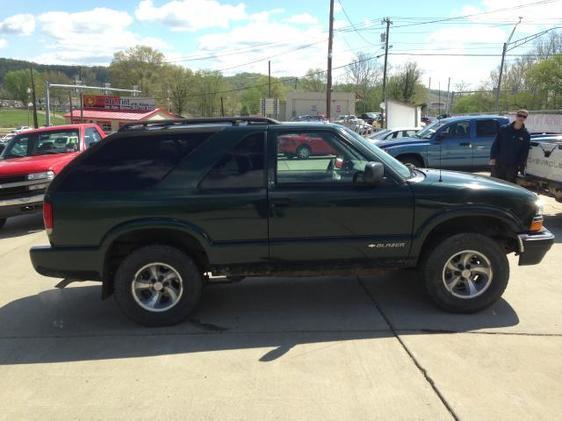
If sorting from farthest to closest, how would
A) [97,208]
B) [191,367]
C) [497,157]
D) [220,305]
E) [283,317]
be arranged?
[497,157]
[220,305]
[283,317]
[97,208]
[191,367]

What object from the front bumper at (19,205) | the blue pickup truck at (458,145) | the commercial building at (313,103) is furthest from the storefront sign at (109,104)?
the front bumper at (19,205)

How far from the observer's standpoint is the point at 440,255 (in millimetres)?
4633

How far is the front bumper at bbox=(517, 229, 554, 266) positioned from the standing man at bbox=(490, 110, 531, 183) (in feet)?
13.7

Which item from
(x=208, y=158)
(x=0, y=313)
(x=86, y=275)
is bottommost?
(x=0, y=313)

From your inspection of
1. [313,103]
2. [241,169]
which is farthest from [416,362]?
[313,103]

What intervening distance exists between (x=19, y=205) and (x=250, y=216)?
6.30 meters

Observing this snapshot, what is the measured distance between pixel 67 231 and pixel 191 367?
160 centimetres

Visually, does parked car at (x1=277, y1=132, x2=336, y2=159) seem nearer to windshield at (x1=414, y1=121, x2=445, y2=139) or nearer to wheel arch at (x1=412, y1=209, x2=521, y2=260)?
wheel arch at (x1=412, y1=209, x2=521, y2=260)

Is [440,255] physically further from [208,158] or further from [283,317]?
[208,158]

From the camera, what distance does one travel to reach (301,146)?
175 inches

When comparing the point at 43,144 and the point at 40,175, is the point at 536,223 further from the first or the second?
the point at 43,144

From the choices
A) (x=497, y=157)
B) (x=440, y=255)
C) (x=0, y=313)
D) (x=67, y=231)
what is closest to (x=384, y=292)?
(x=440, y=255)

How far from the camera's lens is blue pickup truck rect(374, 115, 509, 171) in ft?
43.6

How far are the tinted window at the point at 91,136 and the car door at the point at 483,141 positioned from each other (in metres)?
9.13
